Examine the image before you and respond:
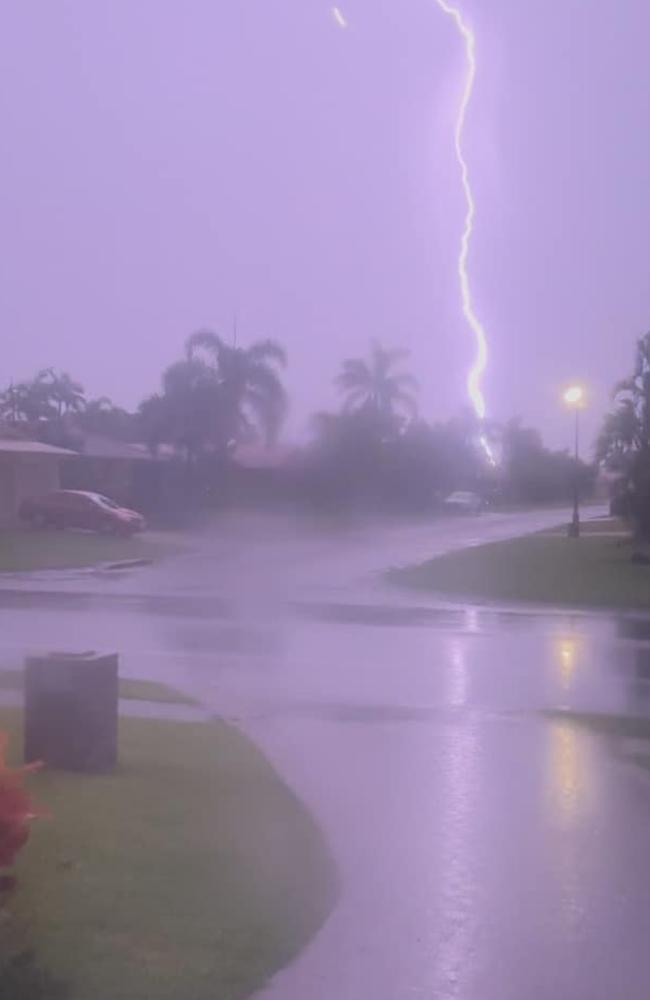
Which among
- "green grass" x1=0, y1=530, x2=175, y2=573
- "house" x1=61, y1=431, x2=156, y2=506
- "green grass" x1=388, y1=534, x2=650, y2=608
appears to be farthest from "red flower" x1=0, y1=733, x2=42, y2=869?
"house" x1=61, y1=431, x2=156, y2=506

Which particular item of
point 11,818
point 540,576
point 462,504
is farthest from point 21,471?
point 11,818

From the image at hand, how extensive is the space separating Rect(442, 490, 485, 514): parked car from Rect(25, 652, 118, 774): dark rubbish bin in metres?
71.2

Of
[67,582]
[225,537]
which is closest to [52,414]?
[225,537]

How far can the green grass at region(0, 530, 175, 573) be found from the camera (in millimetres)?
37094

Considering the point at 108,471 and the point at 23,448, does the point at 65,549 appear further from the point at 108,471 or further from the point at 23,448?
the point at 108,471

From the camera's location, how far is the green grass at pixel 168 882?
671cm

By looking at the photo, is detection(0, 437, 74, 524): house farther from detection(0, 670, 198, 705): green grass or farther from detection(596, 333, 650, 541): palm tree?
detection(0, 670, 198, 705): green grass

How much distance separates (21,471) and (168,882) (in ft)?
159

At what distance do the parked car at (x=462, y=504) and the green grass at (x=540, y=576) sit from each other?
35.2 meters

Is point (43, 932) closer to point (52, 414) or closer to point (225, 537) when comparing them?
point (225, 537)

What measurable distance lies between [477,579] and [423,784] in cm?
2276

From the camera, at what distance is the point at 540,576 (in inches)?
1379

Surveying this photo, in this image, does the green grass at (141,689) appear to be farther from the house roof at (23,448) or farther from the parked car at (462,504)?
the parked car at (462,504)

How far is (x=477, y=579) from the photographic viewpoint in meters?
33.9
